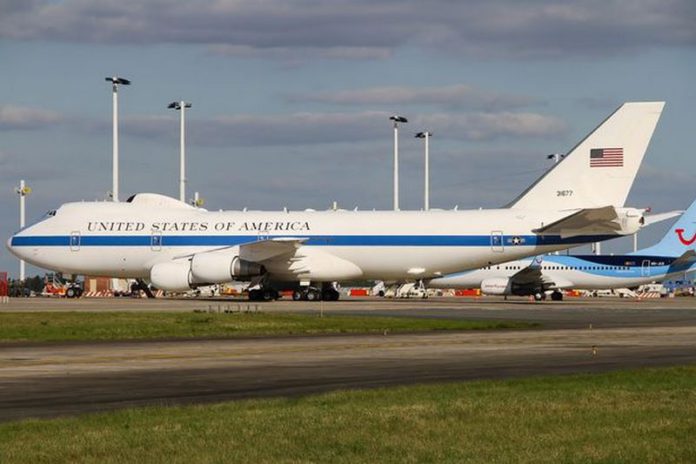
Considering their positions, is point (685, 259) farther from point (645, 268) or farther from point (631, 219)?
point (631, 219)

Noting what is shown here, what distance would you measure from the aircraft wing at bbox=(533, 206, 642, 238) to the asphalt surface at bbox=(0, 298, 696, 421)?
23.7 meters

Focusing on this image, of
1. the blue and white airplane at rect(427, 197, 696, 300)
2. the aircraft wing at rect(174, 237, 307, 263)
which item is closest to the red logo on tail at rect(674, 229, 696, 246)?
the blue and white airplane at rect(427, 197, 696, 300)

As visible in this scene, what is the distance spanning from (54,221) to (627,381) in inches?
2187

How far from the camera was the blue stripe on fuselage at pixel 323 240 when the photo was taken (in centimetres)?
6438

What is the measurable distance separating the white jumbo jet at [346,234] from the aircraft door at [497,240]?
2.0 inches

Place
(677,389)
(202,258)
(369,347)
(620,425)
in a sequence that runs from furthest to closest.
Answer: (202,258)
(369,347)
(677,389)
(620,425)

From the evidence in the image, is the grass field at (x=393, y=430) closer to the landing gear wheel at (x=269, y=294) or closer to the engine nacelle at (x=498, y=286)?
the landing gear wheel at (x=269, y=294)

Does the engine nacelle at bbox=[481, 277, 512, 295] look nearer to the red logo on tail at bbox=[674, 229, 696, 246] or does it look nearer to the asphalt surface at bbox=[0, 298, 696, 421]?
the red logo on tail at bbox=[674, 229, 696, 246]

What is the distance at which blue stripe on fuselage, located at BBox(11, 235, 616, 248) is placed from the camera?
64375 millimetres

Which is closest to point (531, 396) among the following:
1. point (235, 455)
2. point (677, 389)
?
point (677, 389)

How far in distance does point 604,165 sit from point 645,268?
26456 millimetres

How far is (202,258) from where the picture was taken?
66000 mm

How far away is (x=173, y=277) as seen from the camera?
217ft

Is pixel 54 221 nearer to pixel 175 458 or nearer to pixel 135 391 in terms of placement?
pixel 135 391
